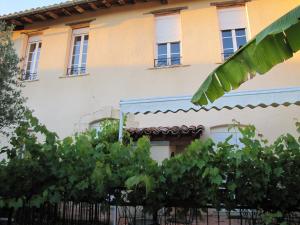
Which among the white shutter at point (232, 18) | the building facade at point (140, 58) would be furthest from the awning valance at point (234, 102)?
the white shutter at point (232, 18)

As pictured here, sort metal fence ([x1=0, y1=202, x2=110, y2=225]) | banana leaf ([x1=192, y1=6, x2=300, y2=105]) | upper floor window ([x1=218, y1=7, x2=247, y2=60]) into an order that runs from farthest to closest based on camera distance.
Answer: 1. upper floor window ([x1=218, y1=7, x2=247, y2=60])
2. metal fence ([x1=0, y1=202, x2=110, y2=225])
3. banana leaf ([x1=192, y1=6, x2=300, y2=105])

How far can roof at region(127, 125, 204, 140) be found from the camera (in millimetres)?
9867

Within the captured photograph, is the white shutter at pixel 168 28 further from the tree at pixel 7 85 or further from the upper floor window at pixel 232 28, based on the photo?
the tree at pixel 7 85

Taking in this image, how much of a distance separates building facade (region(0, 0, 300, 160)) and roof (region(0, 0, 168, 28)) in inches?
1.5

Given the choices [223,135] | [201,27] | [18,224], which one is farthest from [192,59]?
[18,224]

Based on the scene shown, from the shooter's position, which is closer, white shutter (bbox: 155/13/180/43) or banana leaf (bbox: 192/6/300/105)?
banana leaf (bbox: 192/6/300/105)

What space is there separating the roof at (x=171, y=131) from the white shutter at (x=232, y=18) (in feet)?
13.1

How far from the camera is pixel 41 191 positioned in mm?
4133

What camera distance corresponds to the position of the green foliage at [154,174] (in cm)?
347

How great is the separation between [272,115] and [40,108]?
8378 millimetres

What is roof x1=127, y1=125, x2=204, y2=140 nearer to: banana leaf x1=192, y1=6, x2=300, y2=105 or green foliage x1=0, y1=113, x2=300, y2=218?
green foliage x1=0, y1=113, x2=300, y2=218

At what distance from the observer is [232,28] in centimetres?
1144

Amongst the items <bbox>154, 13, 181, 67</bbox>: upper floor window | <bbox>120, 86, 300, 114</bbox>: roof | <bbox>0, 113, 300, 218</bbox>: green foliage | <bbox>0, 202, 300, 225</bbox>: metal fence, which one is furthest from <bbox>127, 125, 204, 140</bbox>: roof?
<bbox>0, 113, 300, 218</bbox>: green foliage

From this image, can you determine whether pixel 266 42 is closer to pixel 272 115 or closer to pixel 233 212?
pixel 233 212
